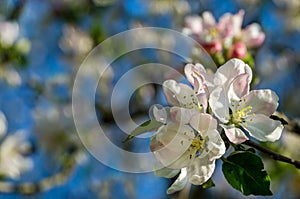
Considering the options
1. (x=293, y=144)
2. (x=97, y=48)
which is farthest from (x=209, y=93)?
(x=97, y=48)

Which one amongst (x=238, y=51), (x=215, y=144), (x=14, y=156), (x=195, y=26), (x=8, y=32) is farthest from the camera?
(x=14, y=156)

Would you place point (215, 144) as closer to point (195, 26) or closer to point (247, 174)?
point (247, 174)

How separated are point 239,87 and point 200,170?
0.50 ft

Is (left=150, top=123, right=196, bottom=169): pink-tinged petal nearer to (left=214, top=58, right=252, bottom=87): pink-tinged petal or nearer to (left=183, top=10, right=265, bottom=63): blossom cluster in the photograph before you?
(left=214, top=58, right=252, bottom=87): pink-tinged petal

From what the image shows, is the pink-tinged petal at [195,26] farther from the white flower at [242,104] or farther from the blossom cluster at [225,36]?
the white flower at [242,104]

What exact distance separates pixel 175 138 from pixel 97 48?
2000 millimetres

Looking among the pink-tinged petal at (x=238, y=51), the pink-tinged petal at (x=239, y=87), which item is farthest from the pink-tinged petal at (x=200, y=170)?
the pink-tinged petal at (x=238, y=51)

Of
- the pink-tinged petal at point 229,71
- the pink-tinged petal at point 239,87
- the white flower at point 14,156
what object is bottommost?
the pink-tinged petal at point 239,87

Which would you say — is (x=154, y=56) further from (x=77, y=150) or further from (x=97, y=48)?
(x=77, y=150)

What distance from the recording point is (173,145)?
0.82 m

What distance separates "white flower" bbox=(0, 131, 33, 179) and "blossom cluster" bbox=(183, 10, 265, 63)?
40.0 inches

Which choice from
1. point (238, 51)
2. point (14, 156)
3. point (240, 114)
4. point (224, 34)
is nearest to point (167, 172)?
point (240, 114)

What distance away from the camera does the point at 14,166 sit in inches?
89.9

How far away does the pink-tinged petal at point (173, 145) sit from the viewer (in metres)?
0.81
